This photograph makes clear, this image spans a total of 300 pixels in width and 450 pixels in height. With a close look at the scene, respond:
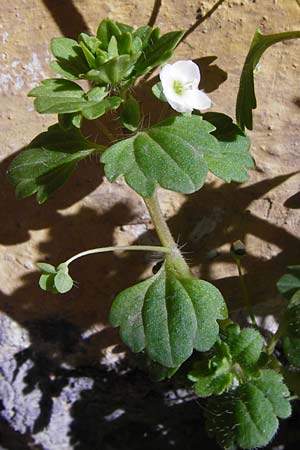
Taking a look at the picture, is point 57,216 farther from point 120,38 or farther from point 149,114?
point 120,38

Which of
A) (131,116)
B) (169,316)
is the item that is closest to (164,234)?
(169,316)

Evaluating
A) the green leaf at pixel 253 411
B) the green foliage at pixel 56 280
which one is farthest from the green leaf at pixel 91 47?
the green leaf at pixel 253 411

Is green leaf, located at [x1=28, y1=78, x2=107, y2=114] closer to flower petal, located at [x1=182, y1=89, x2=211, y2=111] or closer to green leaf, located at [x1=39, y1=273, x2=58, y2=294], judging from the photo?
flower petal, located at [x1=182, y1=89, x2=211, y2=111]

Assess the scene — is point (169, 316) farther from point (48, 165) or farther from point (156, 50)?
point (156, 50)

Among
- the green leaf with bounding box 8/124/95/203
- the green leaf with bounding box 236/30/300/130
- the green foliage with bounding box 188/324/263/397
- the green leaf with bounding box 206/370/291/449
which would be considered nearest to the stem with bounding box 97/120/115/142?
the green leaf with bounding box 8/124/95/203

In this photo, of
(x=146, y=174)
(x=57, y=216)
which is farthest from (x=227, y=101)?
(x=57, y=216)
